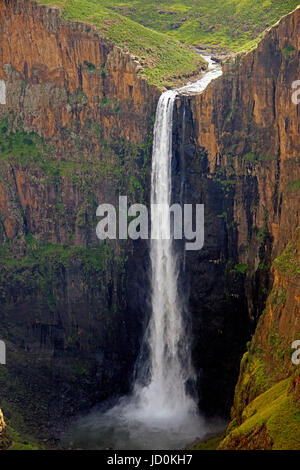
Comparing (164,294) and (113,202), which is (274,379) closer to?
(164,294)

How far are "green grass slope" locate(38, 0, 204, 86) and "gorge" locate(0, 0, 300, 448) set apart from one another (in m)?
1.29

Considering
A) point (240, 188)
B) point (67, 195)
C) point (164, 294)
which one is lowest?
point (164, 294)

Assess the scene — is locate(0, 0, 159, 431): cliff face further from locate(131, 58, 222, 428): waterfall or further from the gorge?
locate(131, 58, 222, 428): waterfall

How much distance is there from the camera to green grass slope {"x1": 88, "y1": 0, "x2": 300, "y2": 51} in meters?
61.0

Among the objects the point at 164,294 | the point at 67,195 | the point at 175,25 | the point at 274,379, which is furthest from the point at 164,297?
the point at 175,25

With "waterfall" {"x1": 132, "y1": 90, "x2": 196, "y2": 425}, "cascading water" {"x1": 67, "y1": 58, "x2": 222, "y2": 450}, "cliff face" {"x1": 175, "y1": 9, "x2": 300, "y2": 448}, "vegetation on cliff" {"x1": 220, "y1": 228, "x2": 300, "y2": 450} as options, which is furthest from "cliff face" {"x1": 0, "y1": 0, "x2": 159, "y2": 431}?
"vegetation on cliff" {"x1": 220, "y1": 228, "x2": 300, "y2": 450}

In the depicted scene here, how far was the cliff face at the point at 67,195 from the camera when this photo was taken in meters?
49.2

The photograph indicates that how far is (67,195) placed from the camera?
172ft

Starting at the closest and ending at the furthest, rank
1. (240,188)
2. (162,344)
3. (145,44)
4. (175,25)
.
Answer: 1. (240,188)
2. (162,344)
3. (145,44)
4. (175,25)

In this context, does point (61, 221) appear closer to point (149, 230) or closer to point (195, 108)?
point (149, 230)

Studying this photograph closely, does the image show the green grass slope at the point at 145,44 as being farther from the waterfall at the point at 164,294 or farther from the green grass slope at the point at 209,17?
the green grass slope at the point at 209,17

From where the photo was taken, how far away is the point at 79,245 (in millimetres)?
51906

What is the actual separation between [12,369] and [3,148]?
1594 cm

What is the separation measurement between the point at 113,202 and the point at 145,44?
43.5 feet
